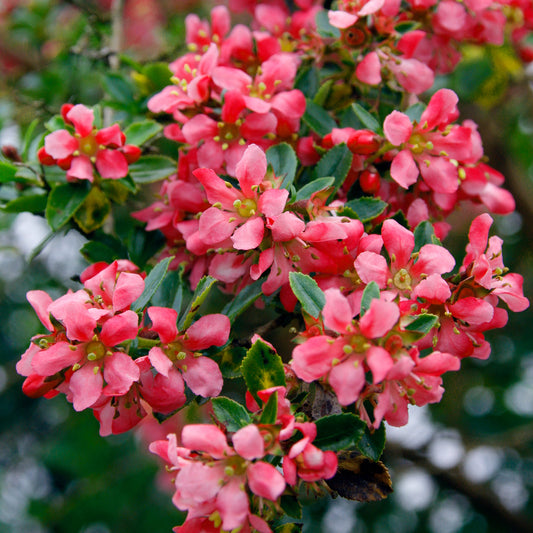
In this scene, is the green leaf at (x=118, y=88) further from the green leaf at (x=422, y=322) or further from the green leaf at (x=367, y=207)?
the green leaf at (x=422, y=322)

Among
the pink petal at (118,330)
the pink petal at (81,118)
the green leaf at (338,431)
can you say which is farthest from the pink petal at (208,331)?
the pink petal at (81,118)

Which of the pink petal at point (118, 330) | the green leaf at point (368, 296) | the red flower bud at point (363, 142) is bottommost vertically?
the pink petal at point (118, 330)

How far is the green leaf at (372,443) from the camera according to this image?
95 cm

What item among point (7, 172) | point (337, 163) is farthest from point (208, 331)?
point (7, 172)

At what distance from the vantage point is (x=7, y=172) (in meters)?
1.29

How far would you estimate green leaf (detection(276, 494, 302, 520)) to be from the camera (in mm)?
869

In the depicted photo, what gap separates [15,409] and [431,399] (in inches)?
121

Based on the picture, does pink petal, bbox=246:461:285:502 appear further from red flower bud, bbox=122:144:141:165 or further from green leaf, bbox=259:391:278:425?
red flower bud, bbox=122:144:141:165

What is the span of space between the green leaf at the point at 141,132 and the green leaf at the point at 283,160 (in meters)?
0.33

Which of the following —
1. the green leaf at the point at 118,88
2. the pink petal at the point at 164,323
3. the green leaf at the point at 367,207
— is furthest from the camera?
the green leaf at the point at 118,88

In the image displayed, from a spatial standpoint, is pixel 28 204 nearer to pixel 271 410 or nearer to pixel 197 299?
pixel 197 299

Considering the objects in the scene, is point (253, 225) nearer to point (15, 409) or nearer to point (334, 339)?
point (334, 339)

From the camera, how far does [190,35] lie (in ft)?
5.02

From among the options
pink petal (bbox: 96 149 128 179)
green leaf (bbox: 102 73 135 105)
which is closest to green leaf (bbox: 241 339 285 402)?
pink petal (bbox: 96 149 128 179)
